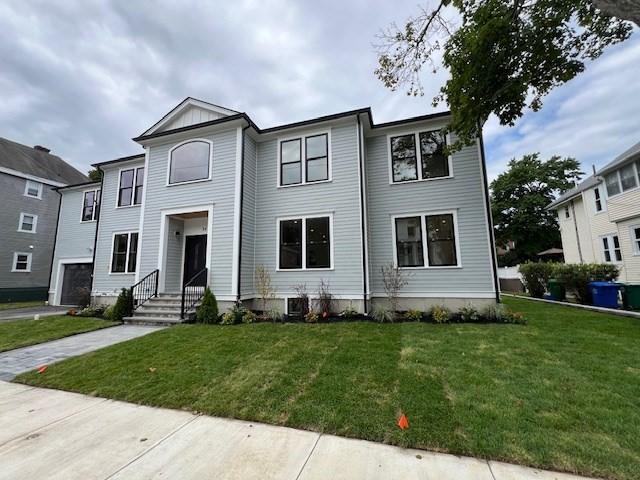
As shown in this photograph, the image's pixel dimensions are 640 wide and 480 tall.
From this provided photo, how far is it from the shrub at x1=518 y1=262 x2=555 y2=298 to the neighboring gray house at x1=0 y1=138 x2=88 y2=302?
29.7 meters

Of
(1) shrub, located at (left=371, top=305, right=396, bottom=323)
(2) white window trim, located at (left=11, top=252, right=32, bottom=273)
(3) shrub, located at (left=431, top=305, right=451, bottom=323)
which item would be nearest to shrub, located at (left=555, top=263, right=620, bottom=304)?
(3) shrub, located at (left=431, top=305, right=451, bottom=323)

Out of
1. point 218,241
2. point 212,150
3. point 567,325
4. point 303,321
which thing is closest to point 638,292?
point 567,325

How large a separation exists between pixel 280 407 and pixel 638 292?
42.8ft

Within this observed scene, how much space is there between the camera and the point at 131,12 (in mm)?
9312

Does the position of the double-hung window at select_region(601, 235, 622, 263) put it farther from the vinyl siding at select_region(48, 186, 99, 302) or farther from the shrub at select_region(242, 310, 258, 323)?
the vinyl siding at select_region(48, 186, 99, 302)

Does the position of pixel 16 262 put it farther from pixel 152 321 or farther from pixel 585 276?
pixel 585 276

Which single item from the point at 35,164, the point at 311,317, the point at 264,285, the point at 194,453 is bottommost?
the point at 194,453

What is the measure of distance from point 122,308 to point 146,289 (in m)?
1.04

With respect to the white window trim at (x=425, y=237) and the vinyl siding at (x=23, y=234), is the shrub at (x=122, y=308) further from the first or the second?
the vinyl siding at (x=23, y=234)

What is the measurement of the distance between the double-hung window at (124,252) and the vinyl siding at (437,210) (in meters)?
10.4

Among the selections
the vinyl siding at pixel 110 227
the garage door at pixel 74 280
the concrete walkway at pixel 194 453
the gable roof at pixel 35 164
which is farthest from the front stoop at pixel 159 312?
the gable roof at pixel 35 164

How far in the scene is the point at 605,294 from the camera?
10.2 meters

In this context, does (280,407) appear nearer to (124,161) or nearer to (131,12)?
(131,12)

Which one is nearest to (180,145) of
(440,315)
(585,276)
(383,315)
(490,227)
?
(383,315)
